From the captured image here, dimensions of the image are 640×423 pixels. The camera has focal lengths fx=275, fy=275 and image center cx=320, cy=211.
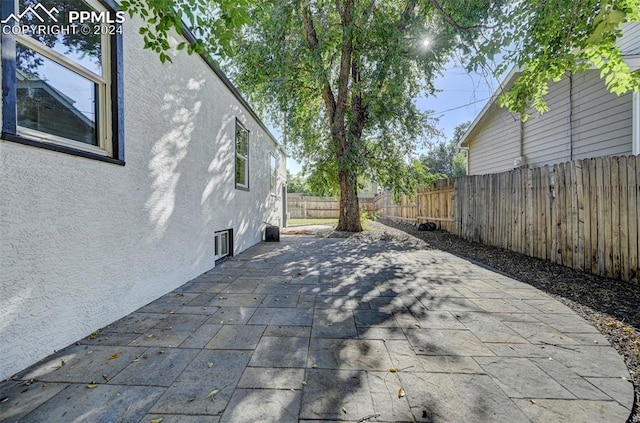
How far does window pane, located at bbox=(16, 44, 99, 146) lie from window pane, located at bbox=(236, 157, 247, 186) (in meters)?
3.68

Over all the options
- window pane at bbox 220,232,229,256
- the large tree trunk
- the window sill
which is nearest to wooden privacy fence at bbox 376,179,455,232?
the large tree trunk

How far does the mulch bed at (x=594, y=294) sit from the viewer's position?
224 centimetres

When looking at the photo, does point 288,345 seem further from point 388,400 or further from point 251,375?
point 388,400

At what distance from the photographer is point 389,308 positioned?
3057 mm

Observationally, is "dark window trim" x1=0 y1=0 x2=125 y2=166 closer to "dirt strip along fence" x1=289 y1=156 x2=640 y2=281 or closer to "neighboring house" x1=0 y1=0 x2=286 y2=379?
"neighboring house" x1=0 y1=0 x2=286 y2=379

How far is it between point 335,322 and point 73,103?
3.03 meters

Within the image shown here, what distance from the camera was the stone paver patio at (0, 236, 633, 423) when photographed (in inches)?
60.4

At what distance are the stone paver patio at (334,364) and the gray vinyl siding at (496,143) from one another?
7.52 m

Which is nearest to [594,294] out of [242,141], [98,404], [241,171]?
[98,404]

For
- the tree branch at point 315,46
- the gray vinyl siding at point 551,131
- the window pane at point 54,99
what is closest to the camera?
the window pane at point 54,99

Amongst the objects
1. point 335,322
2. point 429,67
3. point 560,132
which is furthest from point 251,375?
point 560,132

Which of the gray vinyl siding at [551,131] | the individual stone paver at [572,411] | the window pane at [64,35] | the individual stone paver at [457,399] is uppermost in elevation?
the gray vinyl siding at [551,131]

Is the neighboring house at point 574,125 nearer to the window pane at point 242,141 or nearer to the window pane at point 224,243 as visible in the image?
the window pane at point 242,141

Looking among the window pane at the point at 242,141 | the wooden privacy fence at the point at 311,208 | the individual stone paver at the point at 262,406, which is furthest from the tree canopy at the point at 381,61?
the wooden privacy fence at the point at 311,208
